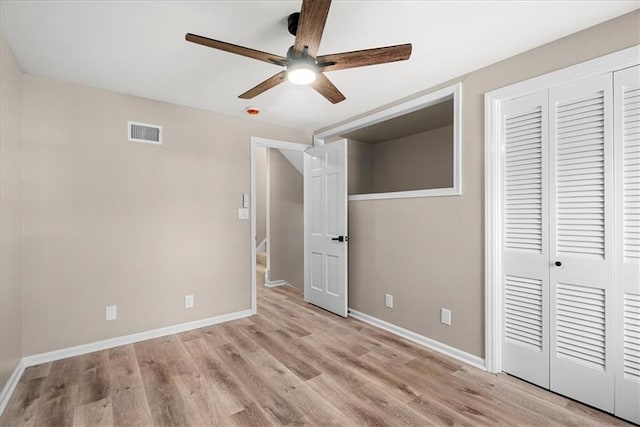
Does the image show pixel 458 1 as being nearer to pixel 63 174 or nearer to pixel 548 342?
pixel 548 342

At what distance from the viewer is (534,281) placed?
229 cm

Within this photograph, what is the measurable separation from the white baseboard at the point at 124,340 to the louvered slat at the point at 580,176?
3245mm

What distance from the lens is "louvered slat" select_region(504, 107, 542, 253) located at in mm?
2262

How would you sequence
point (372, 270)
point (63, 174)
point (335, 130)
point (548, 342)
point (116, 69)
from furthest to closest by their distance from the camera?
point (335, 130)
point (372, 270)
point (63, 174)
point (116, 69)
point (548, 342)

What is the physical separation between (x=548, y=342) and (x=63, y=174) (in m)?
4.09

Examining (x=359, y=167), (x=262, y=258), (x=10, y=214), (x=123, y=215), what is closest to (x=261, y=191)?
(x=262, y=258)

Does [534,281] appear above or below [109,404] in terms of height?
above

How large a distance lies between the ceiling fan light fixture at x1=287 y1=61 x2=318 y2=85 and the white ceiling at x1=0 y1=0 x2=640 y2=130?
0.30m

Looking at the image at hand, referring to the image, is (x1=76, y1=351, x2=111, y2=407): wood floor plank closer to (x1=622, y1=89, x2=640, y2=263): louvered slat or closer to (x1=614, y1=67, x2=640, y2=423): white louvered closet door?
(x1=614, y1=67, x2=640, y2=423): white louvered closet door

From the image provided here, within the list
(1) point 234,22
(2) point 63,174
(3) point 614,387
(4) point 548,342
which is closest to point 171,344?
(2) point 63,174

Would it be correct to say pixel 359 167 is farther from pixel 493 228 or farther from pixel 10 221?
pixel 10 221

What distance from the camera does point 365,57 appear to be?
1.79m

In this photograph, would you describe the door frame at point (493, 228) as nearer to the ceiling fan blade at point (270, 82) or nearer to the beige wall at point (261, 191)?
the ceiling fan blade at point (270, 82)

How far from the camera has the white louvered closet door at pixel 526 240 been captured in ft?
7.32
